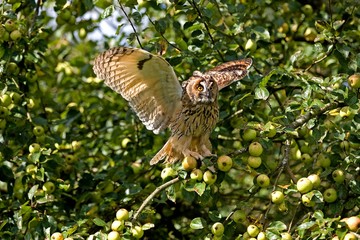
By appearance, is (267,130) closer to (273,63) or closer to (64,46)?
(273,63)

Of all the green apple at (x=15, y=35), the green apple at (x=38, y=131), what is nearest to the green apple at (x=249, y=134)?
the green apple at (x=38, y=131)

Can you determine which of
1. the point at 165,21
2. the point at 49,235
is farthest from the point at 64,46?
the point at 49,235

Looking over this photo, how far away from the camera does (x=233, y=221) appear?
293cm

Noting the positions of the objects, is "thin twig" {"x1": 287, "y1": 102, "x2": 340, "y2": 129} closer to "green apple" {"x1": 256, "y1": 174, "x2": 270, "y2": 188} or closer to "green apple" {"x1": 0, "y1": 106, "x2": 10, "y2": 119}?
"green apple" {"x1": 256, "y1": 174, "x2": 270, "y2": 188}

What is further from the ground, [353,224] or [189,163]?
[189,163]

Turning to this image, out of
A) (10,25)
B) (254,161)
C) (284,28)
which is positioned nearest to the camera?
(254,161)

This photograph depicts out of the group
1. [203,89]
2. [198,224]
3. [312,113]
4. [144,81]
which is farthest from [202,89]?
[198,224]

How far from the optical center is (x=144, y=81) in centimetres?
308

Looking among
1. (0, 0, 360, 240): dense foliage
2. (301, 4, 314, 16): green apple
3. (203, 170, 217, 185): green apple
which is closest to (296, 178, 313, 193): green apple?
(0, 0, 360, 240): dense foliage

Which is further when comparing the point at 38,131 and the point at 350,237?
the point at 38,131

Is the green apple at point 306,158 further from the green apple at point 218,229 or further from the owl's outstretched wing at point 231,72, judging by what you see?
the green apple at point 218,229

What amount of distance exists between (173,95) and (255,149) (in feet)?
1.76

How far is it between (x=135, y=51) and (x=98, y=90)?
63.3 inches

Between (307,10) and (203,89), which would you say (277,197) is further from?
(307,10)
